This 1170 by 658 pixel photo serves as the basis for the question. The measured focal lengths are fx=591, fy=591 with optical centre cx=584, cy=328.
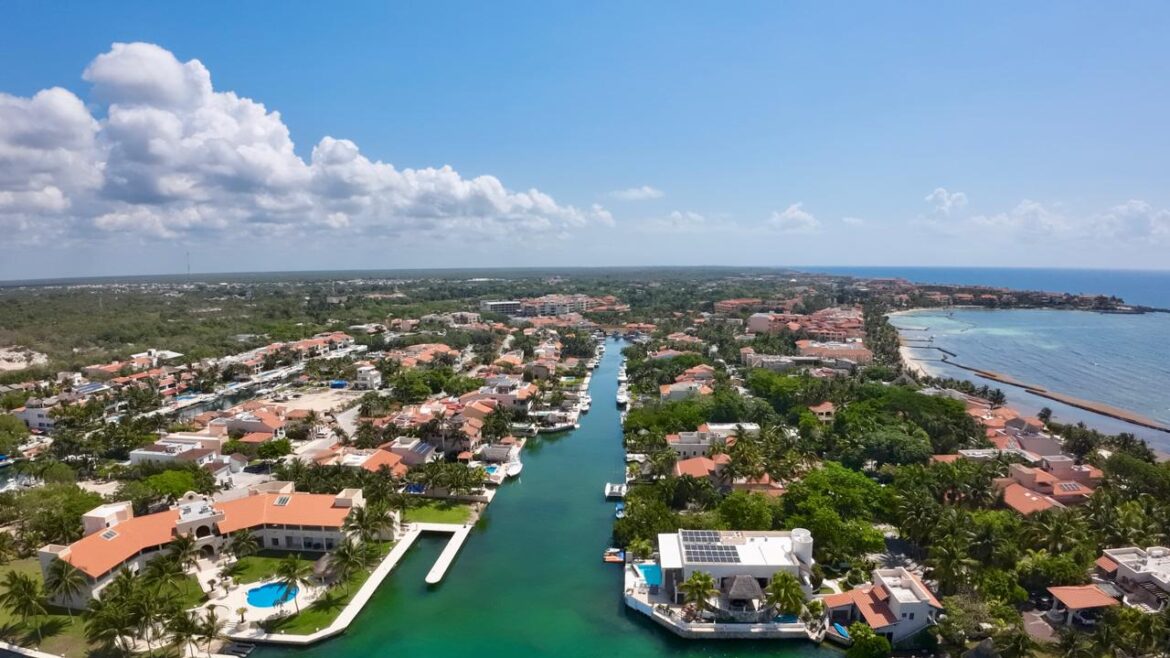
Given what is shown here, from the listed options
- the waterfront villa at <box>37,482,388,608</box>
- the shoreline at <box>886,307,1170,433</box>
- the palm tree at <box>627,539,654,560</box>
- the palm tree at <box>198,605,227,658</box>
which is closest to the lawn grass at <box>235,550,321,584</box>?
the waterfront villa at <box>37,482,388,608</box>

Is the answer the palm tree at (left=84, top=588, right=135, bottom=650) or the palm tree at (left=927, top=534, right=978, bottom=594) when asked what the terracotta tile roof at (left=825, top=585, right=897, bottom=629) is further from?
the palm tree at (left=84, top=588, right=135, bottom=650)

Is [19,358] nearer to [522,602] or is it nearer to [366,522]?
[366,522]

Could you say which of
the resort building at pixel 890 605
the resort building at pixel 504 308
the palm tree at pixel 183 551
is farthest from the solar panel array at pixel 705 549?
the resort building at pixel 504 308

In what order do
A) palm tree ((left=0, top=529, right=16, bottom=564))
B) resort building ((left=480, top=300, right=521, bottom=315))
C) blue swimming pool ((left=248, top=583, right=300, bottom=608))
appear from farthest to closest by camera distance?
resort building ((left=480, top=300, right=521, bottom=315)) < palm tree ((left=0, top=529, right=16, bottom=564)) < blue swimming pool ((left=248, top=583, right=300, bottom=608))

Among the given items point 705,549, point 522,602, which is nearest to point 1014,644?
point 705,549

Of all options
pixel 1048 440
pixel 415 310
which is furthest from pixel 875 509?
pixel 415 310

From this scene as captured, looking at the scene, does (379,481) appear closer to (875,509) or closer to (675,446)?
(675,446)
